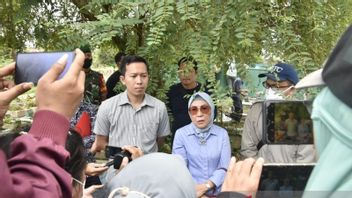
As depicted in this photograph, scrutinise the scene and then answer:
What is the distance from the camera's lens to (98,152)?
12.0ft

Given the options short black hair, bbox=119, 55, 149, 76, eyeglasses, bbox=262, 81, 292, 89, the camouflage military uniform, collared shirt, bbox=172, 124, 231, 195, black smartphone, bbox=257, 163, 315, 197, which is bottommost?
collared shirt, bbox=172, 124, 231, 195

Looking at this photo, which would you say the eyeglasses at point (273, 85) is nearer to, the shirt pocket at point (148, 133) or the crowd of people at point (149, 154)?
the crowd of people at point (149, 154)

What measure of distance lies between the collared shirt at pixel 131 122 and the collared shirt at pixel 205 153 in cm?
22

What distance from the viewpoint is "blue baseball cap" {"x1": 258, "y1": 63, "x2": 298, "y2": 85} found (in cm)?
287

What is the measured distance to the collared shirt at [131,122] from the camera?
3.45 metres

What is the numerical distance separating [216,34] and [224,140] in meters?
0.88

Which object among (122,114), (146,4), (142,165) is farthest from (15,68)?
(122,114)

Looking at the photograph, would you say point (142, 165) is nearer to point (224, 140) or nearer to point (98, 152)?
point (224, 140)

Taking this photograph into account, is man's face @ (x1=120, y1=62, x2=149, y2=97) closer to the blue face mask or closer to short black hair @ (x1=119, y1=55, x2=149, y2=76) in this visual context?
short black hair @ (x1=119, y1=55, x2=149, y2=76)

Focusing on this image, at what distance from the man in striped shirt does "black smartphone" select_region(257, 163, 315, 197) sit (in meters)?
1.96

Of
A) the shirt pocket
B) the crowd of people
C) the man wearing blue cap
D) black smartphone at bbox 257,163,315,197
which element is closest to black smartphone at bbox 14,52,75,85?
the crowd of people

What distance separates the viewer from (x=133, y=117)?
3480 millimetres

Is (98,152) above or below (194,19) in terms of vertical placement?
below

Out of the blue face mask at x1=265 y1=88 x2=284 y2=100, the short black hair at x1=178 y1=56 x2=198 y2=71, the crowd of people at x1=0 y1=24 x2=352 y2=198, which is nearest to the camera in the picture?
the crowd of people at x1=0 y1=24 x2=352 y2=198
